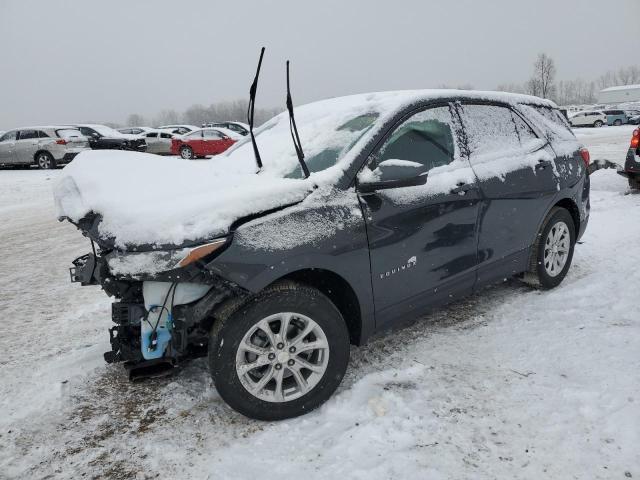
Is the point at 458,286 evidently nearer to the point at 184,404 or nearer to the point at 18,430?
the point at 184,404

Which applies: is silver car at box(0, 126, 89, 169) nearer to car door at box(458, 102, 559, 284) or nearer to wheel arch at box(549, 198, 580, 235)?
car door at box(458, 102, 559, 284)

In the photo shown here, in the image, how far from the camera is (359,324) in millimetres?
2908

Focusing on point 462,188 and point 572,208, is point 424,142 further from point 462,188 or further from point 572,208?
point 572,208

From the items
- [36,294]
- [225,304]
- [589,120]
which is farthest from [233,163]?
[589,120]

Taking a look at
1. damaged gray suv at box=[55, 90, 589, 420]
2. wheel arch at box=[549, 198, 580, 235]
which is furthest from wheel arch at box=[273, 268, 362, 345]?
wheel arch at box=[549, 198, 580, 235]

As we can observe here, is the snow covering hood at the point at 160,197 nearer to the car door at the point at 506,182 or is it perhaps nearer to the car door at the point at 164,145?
the car door at the point at 506,182

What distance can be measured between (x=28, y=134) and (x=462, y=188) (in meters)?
18.9

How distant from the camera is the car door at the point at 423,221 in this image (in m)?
2.89

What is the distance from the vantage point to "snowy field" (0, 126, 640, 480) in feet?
7.59

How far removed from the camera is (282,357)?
262 cm

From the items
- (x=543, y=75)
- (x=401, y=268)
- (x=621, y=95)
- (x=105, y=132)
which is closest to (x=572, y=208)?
(x=401, y=268)

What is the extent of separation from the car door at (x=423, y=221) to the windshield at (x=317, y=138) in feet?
0.74

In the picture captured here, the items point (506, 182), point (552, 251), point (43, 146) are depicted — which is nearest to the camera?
point (506, 182)

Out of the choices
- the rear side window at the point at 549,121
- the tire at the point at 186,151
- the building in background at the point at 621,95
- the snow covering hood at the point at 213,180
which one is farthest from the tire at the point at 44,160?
the building in background at the point at 621,95
